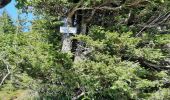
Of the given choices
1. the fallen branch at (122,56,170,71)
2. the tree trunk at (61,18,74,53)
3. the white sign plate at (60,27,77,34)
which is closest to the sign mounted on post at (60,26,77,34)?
the white sign plate at (60,27,77,34)

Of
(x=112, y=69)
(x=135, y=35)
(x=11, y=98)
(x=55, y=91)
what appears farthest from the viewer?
(x=11, y=98)

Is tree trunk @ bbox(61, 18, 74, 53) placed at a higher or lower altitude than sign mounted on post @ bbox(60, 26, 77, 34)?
lower

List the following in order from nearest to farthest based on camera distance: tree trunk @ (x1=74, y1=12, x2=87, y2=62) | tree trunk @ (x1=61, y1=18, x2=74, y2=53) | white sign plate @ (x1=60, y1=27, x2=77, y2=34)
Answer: white sign plate @ (x1=60, y1=27, x2=77, y2=34) < tree trunk @ (x1=74, y1=12, x2=87, y2=62) < tree trunk @ (x1=61, y1=18, x2=74, y2=53)

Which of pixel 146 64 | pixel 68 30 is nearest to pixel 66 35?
pixel 68 30

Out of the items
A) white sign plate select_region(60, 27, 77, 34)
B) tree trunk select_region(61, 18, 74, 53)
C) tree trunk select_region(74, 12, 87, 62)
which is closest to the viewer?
white sign plate select_region(60, 27, 77, 34)

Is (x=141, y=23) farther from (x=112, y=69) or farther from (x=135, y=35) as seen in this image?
(x=112, y=69)

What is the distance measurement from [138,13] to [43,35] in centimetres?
249

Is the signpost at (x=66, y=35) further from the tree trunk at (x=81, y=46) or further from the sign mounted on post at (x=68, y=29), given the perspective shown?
the tree trunk at (x=81, y=46)

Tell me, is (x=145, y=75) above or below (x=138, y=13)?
below

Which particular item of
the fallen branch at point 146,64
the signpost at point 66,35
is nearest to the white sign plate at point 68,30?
the signpost at point 66,35

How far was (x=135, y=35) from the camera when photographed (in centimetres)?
894

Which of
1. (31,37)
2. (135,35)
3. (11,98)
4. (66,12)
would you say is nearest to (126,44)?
(135,35)

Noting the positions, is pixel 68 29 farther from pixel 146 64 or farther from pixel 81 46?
pixel 146 64

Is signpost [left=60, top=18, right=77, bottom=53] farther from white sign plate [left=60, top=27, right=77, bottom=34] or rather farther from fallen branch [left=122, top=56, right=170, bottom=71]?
fallen branch [left=122, top=56, right=170, bottom=71]
